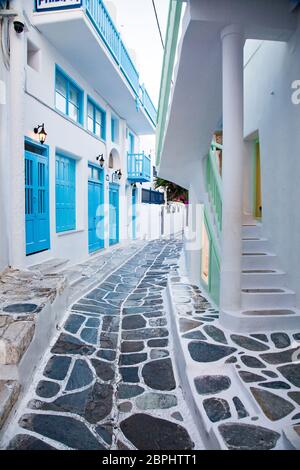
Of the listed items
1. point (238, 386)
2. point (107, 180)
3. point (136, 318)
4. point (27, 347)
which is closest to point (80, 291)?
point (136, 318)

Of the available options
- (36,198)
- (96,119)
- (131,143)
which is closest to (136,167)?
(131,143)

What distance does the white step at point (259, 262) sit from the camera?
4457 mm

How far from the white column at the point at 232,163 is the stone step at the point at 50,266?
3417 mm

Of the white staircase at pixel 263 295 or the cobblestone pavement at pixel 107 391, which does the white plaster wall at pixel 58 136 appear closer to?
the cobblestone pavement at pixel 107 391

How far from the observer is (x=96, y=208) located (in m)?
9.78

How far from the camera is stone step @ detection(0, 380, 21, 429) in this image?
2197mm

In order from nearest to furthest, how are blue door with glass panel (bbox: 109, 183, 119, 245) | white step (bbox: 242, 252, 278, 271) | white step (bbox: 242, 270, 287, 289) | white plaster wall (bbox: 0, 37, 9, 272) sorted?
white step (bbox: 242, 270, 287, 289)
white step (bbox: 242, 252, 278, 271)
white plaster wall (bbox: 0, 37, 9, 272)
blue door with glass panel (bbox: 109, 183, 119, 245)

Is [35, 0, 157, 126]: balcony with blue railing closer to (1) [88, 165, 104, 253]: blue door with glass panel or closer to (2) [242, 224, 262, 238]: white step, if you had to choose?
(1) [88, 165, 104, 253]: blue door with glass panel

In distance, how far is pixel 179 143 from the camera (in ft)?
20.1

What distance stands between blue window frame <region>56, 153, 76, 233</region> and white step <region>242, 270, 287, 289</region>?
15.2ft

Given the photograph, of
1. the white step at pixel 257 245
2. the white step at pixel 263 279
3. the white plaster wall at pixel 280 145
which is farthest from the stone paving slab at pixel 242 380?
the white step at pixel 257 245

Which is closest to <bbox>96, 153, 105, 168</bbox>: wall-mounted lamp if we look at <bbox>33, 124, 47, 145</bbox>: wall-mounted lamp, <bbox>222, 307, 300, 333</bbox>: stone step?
<bbox>33, 124, 47, 145</bbox>: wall-mounted lamp

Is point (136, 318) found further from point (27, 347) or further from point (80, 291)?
point (27, 347)

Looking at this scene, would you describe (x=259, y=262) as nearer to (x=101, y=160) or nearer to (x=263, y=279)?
(x=263, y=279)
